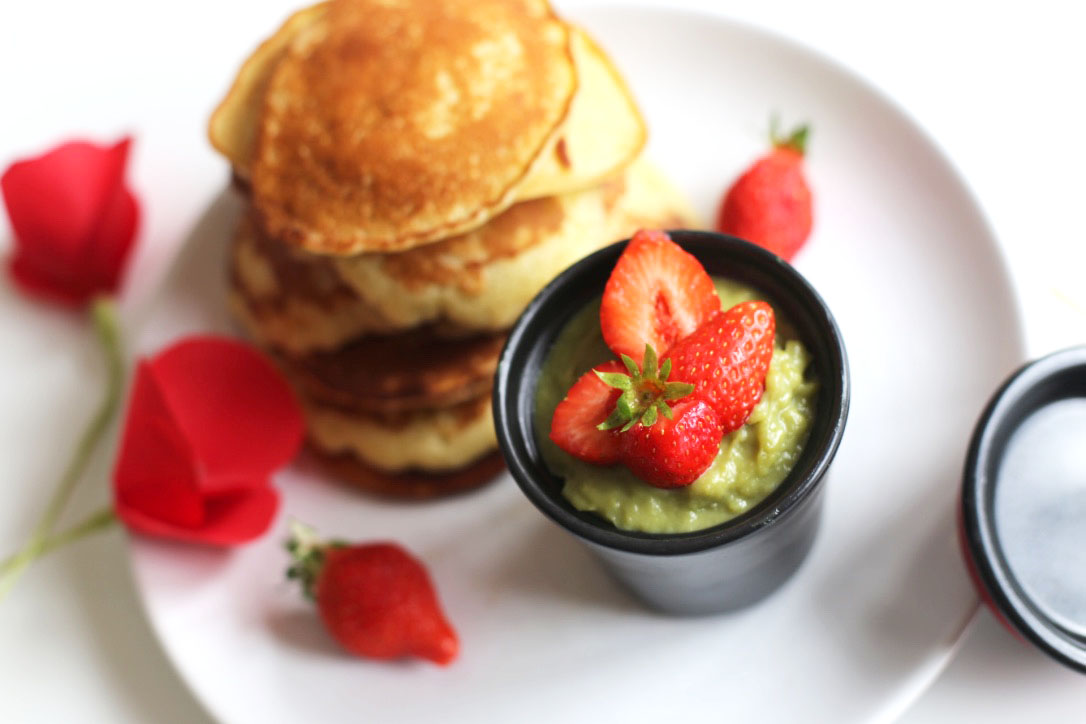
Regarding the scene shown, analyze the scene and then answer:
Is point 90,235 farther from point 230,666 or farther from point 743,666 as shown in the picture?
point 743,666

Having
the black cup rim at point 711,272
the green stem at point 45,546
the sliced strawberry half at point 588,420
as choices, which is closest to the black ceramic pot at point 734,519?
the black cup rim at point 711,272

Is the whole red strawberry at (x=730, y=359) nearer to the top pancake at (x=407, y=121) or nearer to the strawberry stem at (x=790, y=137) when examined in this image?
the top pancake at (x=407, y=121)

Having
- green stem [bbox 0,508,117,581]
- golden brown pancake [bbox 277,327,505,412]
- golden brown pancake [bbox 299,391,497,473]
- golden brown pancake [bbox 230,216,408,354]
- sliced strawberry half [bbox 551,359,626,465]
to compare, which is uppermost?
sliced strawberry half [bbox 551,359,626,465]

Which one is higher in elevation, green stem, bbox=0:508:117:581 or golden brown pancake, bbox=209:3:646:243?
golden brown pancake, bbox=209:3:646:243

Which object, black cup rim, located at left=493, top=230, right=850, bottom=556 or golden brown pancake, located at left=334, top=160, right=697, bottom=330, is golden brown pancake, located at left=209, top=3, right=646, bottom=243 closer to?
golden brown pancake, located at left=334, top=160, right=697, bottom=330

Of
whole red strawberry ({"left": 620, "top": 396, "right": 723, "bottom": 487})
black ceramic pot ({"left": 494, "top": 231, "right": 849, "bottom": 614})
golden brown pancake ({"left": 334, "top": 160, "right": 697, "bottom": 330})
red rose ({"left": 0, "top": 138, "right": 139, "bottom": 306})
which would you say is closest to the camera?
whole red strawberry ({"left": 620, "top": 396, "right": 723, "bottom": 487})

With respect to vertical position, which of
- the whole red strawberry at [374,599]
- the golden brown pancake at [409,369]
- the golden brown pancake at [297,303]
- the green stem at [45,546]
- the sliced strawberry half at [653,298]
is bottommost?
the green stem at [45,546]

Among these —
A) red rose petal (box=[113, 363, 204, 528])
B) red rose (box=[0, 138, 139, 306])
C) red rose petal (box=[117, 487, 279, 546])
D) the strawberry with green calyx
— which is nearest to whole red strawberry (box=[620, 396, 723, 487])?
the strawberry with green calyx

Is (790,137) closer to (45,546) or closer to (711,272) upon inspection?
(711,272)
